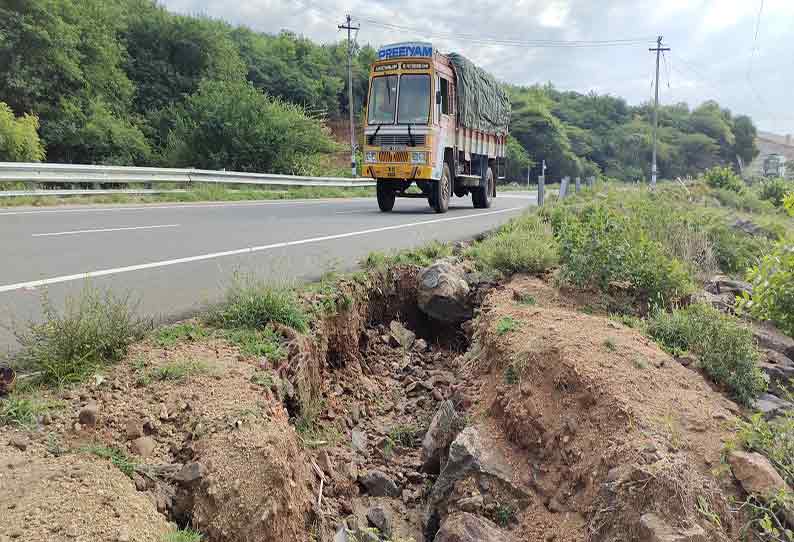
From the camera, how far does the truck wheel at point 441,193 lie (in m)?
14.7

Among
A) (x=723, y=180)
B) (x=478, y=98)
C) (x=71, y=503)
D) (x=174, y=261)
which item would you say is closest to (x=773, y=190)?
(x=723, y=180)

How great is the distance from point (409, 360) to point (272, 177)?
16.2 m

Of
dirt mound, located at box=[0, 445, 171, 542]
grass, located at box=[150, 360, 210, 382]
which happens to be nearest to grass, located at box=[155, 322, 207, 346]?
grass, located at box=[150, 360, 210, 382]

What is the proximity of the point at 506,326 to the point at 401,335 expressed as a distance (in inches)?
75.9

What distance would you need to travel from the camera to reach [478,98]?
16.8 m

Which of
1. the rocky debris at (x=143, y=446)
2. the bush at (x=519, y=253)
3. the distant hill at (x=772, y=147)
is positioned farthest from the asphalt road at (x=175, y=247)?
the distant hill at (x=772, y=147)

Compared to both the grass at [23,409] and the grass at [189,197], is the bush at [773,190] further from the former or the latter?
the grass at [23,409]

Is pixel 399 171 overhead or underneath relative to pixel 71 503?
overhead

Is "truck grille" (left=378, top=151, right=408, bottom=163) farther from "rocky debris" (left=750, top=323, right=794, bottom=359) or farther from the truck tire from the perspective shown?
"rocky debris" (left=750, top=323, right=794, bottom=359)

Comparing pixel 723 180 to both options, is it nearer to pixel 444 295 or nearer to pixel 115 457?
pixel 444 295

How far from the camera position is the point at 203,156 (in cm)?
2745

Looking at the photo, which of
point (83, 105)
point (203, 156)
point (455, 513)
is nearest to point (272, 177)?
point (203, 156)

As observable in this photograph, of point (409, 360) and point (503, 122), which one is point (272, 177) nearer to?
point (503, 122)

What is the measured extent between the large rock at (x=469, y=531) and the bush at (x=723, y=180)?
25747mm
